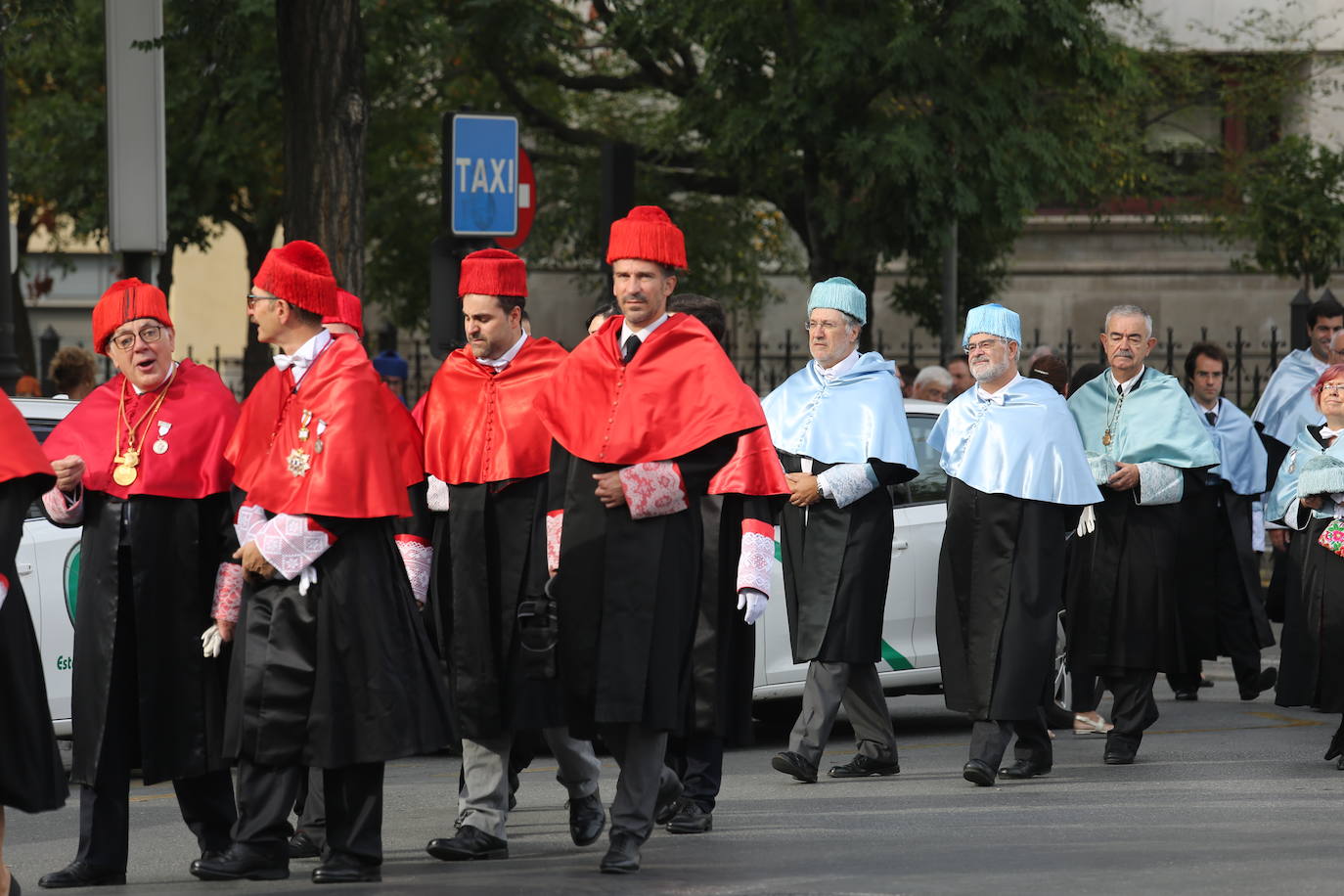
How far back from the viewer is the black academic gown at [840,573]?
29.3 ft

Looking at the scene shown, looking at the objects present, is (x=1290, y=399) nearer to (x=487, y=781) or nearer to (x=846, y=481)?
(x=846, y=481)

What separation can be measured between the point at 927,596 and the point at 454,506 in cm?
369

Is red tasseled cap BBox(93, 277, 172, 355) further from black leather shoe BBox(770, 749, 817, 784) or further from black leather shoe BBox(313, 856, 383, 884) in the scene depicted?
black leather shoe BBox(770, 749, 817, 784)

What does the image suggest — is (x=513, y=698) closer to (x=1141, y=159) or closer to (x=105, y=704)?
(x=105, y=704)

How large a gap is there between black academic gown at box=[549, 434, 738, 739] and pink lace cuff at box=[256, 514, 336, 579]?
2.69ft

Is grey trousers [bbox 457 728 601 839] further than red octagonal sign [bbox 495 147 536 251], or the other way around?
red octagonal sign [bbox 495 147 536 251]

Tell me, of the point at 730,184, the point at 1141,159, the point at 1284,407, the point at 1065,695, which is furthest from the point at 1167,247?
the point at 1065,695

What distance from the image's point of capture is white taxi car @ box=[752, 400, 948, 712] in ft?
33.0

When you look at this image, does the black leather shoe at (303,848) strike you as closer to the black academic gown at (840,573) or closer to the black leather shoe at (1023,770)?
the black academic gown at (840,573)

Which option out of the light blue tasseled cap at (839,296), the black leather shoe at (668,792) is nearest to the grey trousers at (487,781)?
the black leather shoe at (668,792)

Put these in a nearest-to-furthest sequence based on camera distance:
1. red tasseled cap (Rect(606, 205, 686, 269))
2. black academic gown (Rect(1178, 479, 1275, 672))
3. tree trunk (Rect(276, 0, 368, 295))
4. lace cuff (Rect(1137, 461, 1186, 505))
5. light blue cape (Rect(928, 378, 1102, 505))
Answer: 1. red tasseled cap (Rect(606, 205, 686, 269))
2. light blue cape (Rect(928, 378, 1102, 505))
3. lace cuff (Rect(1137, 461, 1186, 505))
4. black academic gown (Rect(1178, 479, 1275, 672))
5. tree trunk (Rect(276, 0, 368, 295))

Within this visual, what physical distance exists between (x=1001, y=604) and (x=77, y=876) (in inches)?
157

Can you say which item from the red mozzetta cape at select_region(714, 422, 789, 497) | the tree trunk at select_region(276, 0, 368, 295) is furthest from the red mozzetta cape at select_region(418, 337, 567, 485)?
the tree trunk at select_region(276, 0, 368, 295)

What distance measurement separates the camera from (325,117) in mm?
12922
